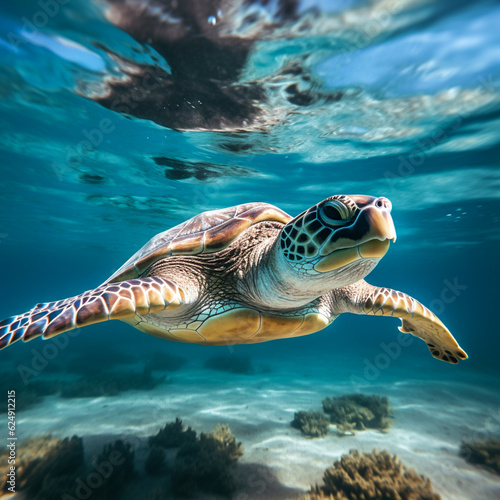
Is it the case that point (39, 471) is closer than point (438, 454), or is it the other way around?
point (39, 471)

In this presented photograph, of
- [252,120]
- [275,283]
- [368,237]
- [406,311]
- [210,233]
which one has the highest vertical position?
[252,120]

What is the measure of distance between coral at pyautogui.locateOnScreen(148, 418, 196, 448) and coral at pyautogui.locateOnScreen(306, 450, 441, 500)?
2.95 m

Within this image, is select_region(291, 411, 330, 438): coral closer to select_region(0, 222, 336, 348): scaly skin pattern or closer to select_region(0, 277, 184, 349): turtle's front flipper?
select_region(0, 222, 336, 348): scaly skin pattern

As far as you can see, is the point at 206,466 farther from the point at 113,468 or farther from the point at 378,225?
the point at 378,225

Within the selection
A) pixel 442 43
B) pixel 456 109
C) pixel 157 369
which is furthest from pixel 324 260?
pixel 157 369

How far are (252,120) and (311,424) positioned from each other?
9.01 metres

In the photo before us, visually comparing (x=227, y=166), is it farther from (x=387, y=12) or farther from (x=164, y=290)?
(x=164, y=290)

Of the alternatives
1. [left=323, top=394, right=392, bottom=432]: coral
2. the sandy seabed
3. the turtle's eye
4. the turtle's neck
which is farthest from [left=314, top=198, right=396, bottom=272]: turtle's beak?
[left=323, top=394, right=392, bottom=432]: coral

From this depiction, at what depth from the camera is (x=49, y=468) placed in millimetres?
4863

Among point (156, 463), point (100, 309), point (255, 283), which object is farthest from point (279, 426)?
point (100, 309)

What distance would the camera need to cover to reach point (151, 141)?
9906 mm

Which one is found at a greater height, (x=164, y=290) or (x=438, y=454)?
(x=164, y=290)

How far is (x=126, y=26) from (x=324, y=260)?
21.7ft

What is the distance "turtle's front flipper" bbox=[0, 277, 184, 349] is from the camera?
7.62 ft
